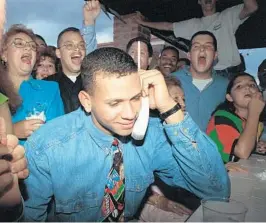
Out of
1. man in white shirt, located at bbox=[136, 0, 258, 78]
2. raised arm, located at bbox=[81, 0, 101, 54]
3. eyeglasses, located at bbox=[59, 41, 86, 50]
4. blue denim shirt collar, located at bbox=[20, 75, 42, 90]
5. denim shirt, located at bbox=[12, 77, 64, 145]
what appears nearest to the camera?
denim shirt, located at bbox=[12, 77, 64, 145]

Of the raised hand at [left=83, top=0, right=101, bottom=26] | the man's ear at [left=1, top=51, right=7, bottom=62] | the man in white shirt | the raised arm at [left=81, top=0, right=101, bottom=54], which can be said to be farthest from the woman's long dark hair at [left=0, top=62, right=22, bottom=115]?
the man in white shirt

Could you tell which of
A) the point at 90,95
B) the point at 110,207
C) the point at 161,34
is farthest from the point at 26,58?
the point at 161,34

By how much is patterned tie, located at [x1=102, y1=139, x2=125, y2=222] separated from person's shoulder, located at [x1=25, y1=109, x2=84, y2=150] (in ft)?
0.80

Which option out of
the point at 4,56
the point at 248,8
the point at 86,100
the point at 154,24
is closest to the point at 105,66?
the point at 86,100

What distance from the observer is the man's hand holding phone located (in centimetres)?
149

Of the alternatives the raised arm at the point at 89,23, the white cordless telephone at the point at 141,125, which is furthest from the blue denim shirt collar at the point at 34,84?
the white cordless telephone at the point at 141,125

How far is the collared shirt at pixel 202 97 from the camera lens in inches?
112

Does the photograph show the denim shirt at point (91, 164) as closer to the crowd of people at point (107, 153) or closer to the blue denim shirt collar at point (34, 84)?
the crowd of people at point (107, 153)

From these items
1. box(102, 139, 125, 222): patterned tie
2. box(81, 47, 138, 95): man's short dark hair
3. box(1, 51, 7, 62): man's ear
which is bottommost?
box(102, 139, 125, 222): patterned tie

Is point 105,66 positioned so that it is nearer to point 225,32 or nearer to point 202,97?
point 202,97

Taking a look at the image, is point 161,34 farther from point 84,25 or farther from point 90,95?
point 90,95

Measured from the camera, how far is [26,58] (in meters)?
2.37

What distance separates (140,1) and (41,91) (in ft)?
10.2

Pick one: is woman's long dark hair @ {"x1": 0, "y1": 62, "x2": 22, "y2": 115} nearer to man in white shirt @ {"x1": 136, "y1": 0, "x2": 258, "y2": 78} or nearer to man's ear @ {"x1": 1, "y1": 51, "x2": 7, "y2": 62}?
man's ear @ {"x1": 1, "y1": 51, "x2": 7, "y2": 62}
